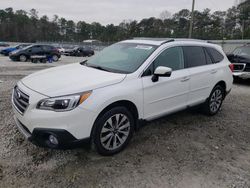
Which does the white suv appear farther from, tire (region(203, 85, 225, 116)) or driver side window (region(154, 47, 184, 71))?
tire (region(203, 85, 225, 116))

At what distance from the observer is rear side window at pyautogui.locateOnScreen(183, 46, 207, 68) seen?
4559 millimetres

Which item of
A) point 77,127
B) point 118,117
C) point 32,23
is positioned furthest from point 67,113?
point 32,23

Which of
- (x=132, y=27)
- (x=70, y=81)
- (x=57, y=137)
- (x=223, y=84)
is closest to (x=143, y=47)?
(x=70, y=81)

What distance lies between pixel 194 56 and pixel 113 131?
2.43 meters

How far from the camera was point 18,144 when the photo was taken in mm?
3764

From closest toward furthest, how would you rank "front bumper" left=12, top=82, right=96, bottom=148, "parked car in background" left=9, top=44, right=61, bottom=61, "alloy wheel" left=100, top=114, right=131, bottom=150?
1. "front bumper" left=12, top=82, right=96, bottom=148
2. "alloy wheel" left=100, top=114, right=131, bottom=150
3. "parked car in background" left=9, top=44, right=61, bottom=61

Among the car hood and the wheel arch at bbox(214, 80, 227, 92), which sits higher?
the car hood

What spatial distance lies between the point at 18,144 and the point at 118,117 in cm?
169

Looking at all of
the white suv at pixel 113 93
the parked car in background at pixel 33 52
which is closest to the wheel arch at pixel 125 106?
the white suv at pixel 113 93

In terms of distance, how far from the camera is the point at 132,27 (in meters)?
72.4

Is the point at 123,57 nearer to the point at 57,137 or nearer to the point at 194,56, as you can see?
the point at 194,56

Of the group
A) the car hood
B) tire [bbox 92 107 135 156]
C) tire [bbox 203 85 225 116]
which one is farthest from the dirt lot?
the car hood

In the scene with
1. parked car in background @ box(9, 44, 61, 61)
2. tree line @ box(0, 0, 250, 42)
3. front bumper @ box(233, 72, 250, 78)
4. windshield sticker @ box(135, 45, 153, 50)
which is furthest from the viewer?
tree line @ box(0, 0, 250, 42)

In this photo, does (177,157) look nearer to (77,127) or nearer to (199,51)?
(77,127)
